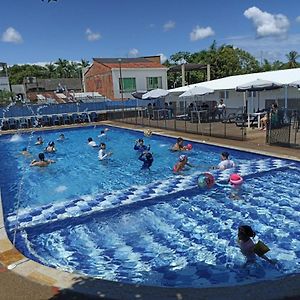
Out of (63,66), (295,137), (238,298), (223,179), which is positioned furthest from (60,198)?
(63,66)

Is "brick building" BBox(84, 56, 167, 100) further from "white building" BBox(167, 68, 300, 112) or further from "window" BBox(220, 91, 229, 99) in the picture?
"window" BBox(220, 91, 229, 99)

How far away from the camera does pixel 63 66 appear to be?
9031 centimetres

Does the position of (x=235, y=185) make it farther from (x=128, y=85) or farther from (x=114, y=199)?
(x=128, y=85)

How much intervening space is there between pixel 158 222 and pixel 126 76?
1478 inches

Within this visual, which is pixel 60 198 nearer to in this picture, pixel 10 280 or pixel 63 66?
pixel 10 280

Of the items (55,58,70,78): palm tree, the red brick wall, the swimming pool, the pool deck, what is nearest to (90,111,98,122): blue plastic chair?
the red brick wall

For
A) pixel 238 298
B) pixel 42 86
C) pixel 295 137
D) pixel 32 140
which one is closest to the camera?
pixel 238 298

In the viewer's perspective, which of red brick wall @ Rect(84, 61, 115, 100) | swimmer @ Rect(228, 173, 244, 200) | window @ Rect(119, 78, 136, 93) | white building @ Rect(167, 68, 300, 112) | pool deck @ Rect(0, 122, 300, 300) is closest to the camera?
pool deck @ Rect(0, 122, 300, 300)

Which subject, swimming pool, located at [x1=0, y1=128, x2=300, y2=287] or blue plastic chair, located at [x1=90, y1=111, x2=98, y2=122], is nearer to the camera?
swimming pool, located at [x1=0, y1=128, x2=300, y2=287]

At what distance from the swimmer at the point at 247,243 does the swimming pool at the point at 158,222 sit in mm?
171

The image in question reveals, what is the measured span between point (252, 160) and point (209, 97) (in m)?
17.8

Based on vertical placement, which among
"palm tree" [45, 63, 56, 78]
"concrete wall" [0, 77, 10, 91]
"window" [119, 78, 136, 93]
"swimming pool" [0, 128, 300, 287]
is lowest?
"swimming pool" [0, 128, 300, 287]

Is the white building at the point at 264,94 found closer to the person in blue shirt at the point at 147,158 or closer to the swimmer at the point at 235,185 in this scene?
the person in blue shirt at the point at 147,158

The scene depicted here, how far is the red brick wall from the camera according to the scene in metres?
44.3
